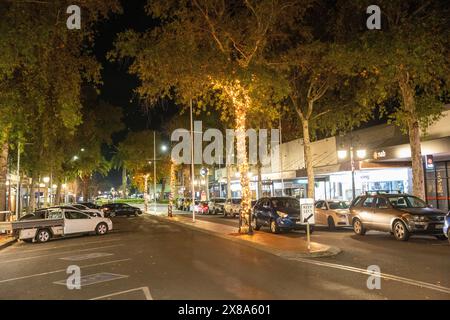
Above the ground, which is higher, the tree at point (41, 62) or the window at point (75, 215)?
the tree at point (41, 62)

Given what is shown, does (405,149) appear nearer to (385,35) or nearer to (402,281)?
(385,35)

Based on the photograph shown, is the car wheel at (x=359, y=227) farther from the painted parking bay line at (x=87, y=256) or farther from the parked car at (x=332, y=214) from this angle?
the painted parking bay line at (x=87, y=256)

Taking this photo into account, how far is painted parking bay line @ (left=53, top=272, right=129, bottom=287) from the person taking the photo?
34.2 feet

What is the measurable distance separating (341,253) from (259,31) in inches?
385

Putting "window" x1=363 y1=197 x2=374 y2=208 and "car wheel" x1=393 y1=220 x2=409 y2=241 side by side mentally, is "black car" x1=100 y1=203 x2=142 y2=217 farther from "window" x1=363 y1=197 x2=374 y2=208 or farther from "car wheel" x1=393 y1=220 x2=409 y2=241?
"car wheel" x1=393 y1=220 x2=409 y2=241

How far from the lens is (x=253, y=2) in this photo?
19312 millimetres

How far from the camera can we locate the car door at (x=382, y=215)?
18375 millimetres

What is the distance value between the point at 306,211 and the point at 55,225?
43.4 ft

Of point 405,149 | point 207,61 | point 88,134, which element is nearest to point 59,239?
point 207,61

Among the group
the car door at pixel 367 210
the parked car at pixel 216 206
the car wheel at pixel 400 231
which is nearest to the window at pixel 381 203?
the car door at pixel 367 210

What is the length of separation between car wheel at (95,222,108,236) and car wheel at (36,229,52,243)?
8.78 ft

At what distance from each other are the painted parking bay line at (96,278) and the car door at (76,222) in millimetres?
12543

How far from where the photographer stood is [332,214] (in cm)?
2425

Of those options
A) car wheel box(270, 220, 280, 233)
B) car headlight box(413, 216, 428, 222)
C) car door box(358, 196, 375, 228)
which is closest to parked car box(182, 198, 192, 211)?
car wheel box(270, 220, 280, 233)
